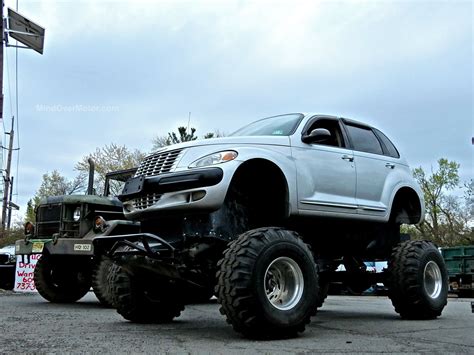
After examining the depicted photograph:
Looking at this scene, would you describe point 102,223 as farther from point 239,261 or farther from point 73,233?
point 239,261

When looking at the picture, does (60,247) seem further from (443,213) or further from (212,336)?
(443,213)

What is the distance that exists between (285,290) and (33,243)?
648 cm

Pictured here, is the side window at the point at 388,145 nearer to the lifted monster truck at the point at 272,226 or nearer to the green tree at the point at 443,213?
the lifted monster truck at the point at 272,226

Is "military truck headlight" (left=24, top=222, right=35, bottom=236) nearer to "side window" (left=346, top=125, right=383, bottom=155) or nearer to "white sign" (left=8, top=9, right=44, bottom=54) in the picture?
"side window" (left=346, top=125, right=383, bottom=155)

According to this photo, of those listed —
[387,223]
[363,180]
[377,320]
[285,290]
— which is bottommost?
[377,320]

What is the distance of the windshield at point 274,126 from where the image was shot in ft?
22.8

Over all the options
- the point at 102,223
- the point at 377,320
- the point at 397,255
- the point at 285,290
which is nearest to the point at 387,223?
the point at 397,255

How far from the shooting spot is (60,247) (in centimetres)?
1020

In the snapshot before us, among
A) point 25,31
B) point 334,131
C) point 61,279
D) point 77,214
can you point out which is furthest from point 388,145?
point 25,31

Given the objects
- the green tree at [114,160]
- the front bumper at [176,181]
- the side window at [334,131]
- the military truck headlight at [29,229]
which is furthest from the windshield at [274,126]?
the green tree at [114,160]

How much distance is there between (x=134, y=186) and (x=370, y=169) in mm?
3160

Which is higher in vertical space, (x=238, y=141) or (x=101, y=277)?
(x=238, y=141)

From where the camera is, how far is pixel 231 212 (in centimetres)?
639

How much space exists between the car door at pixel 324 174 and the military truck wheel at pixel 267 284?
2.84 ft
